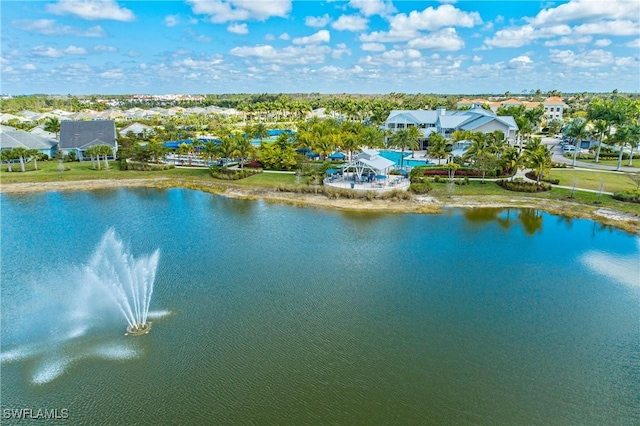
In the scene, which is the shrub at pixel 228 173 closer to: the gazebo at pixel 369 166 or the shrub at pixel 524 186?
the gazebo at pixel 369 166

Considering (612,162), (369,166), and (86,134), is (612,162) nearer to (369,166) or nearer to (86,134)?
(369,166)

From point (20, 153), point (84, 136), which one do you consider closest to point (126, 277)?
point (20, 153)

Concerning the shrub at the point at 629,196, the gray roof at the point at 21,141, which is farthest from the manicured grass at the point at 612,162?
the gray roof at the point at 21,141

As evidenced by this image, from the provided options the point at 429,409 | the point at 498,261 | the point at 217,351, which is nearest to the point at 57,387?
the point at 217,351

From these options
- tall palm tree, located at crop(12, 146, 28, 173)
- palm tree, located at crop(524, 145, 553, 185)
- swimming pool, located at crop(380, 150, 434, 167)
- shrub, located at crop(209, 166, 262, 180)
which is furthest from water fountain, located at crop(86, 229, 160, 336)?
swimming pool, located at crop(380, 150, 434, 167)

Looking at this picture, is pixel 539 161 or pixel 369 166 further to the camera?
pixel 369 166

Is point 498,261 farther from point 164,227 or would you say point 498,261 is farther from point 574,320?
point 164,227
